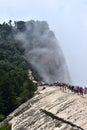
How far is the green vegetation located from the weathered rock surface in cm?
299

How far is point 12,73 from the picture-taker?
297 ft

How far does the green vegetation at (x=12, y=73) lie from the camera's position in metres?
64.8

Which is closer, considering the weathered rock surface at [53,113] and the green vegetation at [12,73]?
the weathered rock surface at [53,113]

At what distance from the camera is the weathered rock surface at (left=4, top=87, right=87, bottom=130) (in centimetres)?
3862

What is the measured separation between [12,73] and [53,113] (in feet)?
157

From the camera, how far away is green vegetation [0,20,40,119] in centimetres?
6481

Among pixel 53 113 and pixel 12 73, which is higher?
pixel 12 73

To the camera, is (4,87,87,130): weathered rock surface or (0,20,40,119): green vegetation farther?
(0,20,40,119): green vegetation

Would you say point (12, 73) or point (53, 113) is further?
point (12, 73)

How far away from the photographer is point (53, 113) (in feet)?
142

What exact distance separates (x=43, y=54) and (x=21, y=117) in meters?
101

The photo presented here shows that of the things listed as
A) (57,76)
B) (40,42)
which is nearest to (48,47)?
(40,42)

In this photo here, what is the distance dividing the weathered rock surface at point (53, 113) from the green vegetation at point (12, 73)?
299 centimetres

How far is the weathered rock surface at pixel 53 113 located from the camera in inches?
1521
